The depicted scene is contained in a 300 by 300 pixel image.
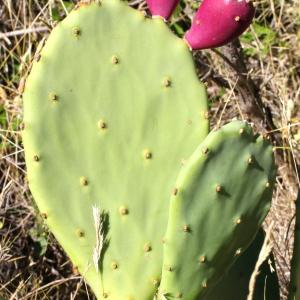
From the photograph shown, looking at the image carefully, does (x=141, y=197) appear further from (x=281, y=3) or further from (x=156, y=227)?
(x=281, y=3)

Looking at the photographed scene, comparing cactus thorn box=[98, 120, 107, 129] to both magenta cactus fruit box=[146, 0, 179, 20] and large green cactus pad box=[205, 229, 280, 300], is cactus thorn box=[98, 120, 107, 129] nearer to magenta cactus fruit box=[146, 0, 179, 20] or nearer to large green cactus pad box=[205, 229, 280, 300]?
magenta cactus fruit box=[146, 0, 179, 20]

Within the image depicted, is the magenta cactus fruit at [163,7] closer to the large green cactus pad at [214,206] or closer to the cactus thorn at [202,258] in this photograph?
the large green cactus pad at [214,206]

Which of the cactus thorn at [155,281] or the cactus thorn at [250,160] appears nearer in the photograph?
the cactus thorn at [250,160]

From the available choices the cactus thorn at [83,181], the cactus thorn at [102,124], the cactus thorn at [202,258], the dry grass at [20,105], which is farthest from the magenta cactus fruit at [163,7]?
the dry grass at [20,105]

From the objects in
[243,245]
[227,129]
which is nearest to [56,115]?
[227,129]

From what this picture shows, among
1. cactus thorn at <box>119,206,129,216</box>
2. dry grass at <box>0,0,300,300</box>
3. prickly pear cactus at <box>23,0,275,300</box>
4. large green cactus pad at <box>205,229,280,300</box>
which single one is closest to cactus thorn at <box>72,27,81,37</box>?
prickly pear cactus at <box>23,0,275,300</box>

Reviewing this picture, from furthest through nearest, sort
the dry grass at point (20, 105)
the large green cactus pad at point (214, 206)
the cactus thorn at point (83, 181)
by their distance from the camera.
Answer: the dry grass at point (20, 105), the cactus thorn at point (83, 181), the large green cactus pad at point (214, 206)
